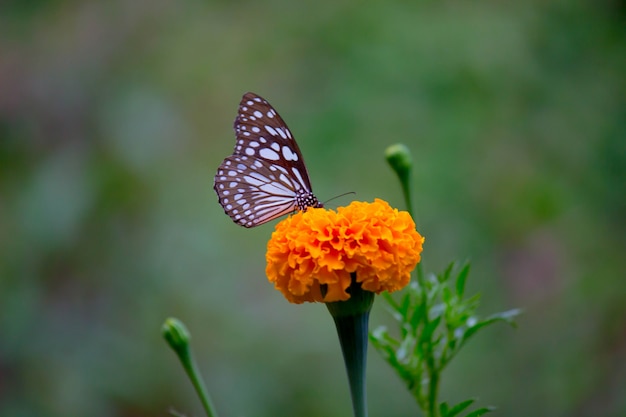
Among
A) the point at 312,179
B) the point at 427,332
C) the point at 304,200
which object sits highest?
the point at 312,179

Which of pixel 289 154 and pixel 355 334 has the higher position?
pixel 289 154

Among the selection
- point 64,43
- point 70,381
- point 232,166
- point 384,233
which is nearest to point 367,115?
point 64,43

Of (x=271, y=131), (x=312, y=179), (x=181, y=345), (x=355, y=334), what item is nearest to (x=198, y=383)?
(x=181, y=345)

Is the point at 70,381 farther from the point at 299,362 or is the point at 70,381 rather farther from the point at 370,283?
the point at 370,283

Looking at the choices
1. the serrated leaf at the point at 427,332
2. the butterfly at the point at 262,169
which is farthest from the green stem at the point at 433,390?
the butterfly at the point at 262,169

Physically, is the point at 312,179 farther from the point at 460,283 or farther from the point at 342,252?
the point at 342,252

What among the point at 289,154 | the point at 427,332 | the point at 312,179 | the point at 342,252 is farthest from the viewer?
the point at 312,179

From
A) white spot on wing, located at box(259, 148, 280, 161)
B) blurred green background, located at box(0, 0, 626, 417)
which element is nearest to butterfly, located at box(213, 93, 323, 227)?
white spot on wing, located at box(259, 148, 280, 161)
